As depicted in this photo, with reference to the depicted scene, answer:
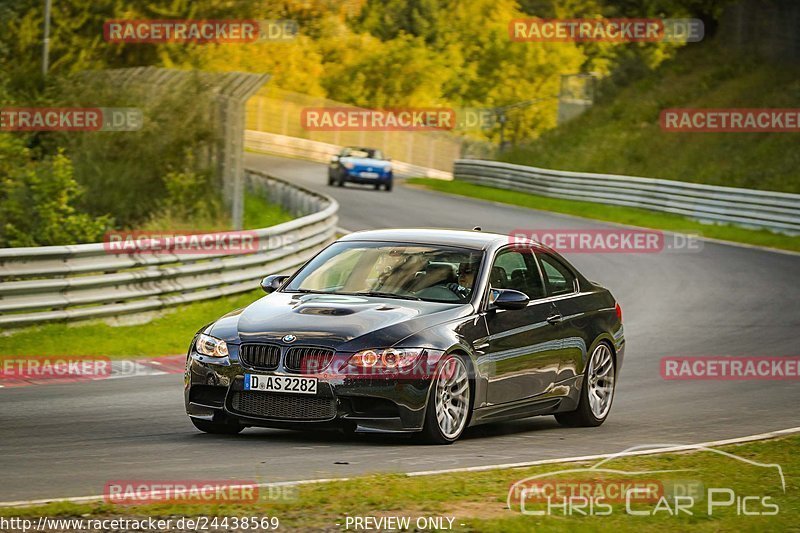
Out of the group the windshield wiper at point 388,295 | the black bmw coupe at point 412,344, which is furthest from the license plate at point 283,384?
the windshield wiper at point 388,295

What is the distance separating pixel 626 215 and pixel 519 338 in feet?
89.6

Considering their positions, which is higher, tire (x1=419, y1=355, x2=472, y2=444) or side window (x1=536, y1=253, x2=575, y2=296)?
side window (x1=536, y1=253, x2=575, y2=296)

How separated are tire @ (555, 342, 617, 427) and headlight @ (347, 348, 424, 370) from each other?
2.51 metres

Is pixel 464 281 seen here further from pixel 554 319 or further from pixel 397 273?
pixel 554 319

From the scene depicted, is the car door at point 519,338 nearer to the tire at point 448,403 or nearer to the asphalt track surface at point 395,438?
the tire at point 448,403

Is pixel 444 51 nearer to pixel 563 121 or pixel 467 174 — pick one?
pixel 563 121

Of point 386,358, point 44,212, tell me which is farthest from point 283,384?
point 44,212

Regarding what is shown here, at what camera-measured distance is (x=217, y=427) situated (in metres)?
9.82

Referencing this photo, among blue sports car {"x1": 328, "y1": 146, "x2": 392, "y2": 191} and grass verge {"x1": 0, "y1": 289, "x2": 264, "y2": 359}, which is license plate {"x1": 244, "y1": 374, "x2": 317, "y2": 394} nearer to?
grass verge {"x1": 0, "y1": 289, "x2": 264, "y2": 359}

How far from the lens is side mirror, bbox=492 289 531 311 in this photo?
402 inches

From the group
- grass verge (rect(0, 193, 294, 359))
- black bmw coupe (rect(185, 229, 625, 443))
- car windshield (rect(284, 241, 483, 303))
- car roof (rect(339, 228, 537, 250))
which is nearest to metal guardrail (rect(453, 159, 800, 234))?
grass verge (rect(0, 193, 294, 359))

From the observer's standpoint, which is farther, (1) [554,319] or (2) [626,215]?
(2) [626,215]

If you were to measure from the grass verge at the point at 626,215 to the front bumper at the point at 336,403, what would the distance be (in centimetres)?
2215

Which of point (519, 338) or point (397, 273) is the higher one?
point (397, 273)
